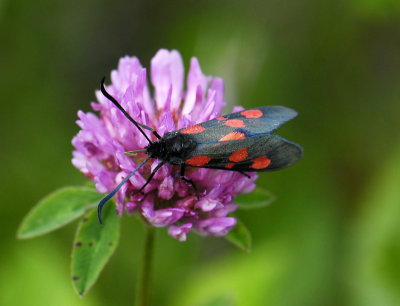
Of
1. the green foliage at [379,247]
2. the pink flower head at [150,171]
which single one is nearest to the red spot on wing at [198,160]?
the pink flower head at [150,171]

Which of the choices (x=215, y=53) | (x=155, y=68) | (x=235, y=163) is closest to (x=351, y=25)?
(x=215, y=53)

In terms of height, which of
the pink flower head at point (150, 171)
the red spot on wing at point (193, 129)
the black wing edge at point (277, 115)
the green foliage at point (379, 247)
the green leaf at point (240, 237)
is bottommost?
the green foliage at point (379, 247)

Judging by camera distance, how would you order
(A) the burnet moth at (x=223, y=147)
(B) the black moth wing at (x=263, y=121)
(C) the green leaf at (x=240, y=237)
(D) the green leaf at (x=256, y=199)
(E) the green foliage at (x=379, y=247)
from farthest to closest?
1. (E) the green foliage at (x=379, y=247)
2. (D) the green leaf at (x=256, y=199)
3. (C) the green leaf at (x=240, y=237)
4. (B) the black moth wing at (x=263, y=121)
5. (A) the burnet moth at (x=223, y=147)

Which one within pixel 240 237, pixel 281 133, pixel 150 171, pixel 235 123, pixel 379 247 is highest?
pixel 235 123

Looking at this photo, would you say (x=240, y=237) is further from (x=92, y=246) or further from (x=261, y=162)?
(x=92, y=246)

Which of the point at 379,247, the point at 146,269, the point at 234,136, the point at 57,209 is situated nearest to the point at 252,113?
the point at 234,136

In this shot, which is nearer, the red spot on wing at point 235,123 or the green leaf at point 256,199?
the red spot on wing at point 235,123

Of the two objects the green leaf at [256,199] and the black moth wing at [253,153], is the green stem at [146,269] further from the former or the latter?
the green leaf at [256,199]
